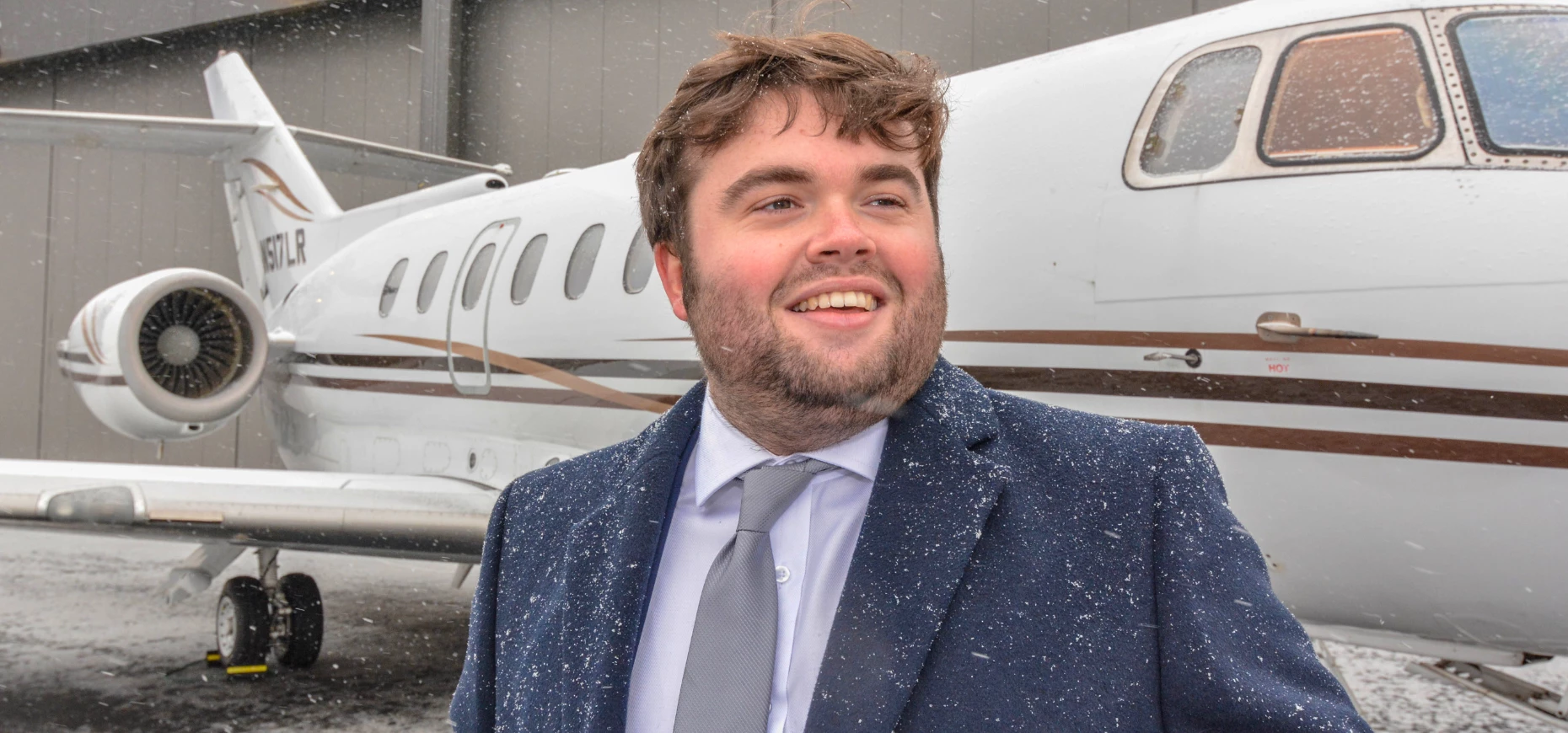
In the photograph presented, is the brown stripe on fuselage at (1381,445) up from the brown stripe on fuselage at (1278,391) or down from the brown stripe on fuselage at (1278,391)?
down

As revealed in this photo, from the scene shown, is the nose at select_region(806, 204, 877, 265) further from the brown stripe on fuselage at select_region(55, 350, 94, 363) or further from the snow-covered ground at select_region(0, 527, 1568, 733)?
the brown stripe on fuselage at select_region(55, 350, 94, 363)

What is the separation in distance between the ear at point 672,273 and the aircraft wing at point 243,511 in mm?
4047

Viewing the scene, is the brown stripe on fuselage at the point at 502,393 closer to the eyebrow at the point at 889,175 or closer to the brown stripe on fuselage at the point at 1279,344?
the brown stripe on fuselage at the point at 1279,344

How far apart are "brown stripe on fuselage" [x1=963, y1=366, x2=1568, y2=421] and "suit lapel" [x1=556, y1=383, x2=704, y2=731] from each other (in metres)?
2.08

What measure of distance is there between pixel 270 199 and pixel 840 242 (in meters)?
9.73

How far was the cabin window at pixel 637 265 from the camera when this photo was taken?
5230 mm

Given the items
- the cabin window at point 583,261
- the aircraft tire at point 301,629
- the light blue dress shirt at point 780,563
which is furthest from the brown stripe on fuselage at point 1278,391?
the aircraft tire at point 301,629

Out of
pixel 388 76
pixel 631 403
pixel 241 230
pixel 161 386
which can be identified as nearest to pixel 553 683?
pixel 631 403

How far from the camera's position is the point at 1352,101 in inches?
124

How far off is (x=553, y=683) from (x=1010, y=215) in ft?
8.73

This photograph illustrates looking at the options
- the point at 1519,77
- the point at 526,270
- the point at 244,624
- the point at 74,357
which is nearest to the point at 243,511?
the point at 244,624

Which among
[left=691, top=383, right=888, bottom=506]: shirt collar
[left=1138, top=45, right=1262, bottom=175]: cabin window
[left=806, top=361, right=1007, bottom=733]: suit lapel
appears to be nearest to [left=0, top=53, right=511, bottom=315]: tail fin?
[left=1138, top=45, right=1262, bottom=175]: cabin window

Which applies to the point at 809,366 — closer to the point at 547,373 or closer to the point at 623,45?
the point at 547,373

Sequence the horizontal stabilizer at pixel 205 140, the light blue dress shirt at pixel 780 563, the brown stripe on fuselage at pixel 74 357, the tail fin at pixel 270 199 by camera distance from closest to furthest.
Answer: the light blue dress shirt at pixel 780 563 < the brown stripe on fuselage at pixel 74 357 < the horizontal stabilizer at pixel 205 140 < the tail fin at pixel 270 199
